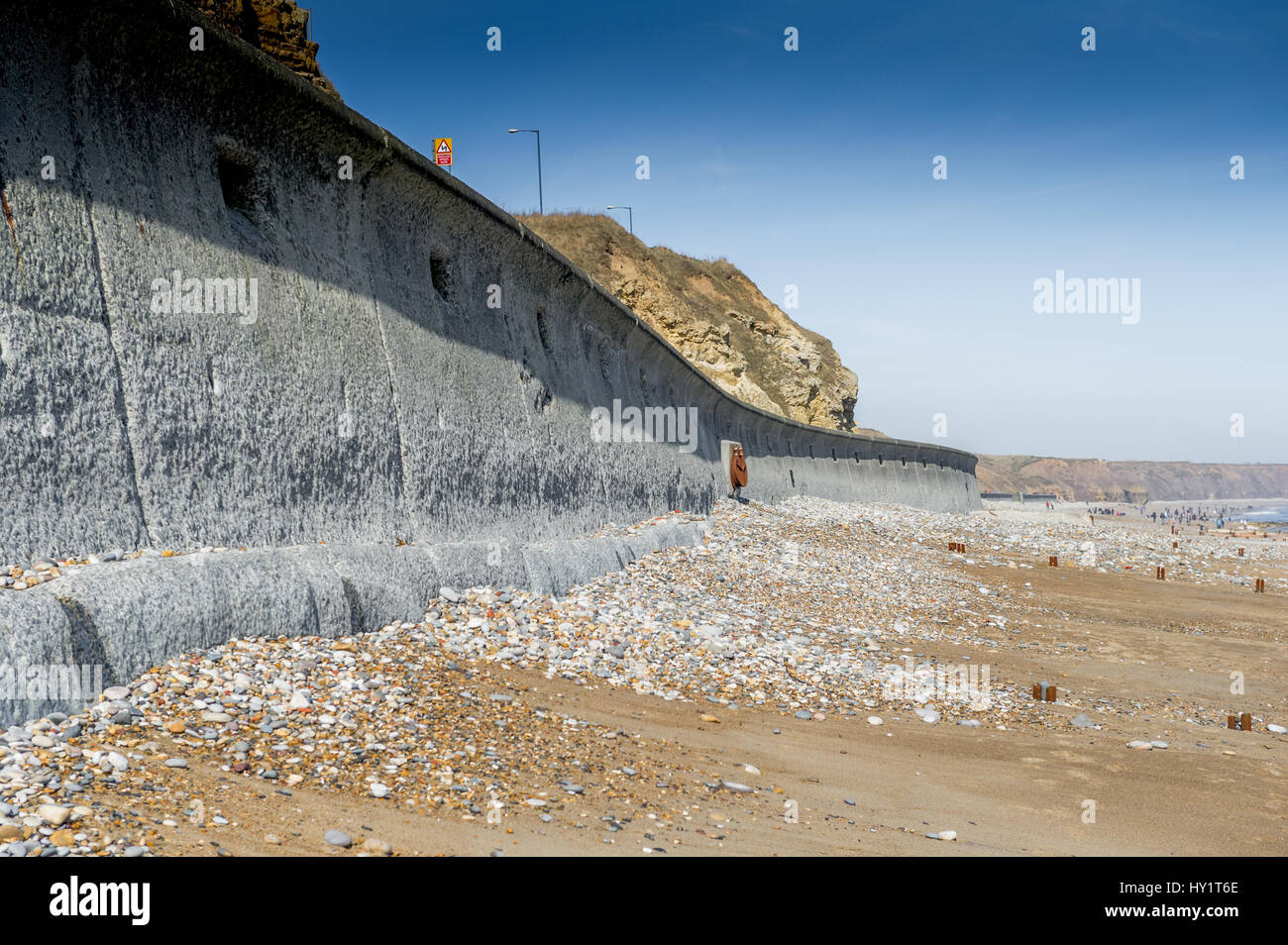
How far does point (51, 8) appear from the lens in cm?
477

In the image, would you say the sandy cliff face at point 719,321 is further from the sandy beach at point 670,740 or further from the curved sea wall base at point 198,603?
the curved sea wall base at point 198,603

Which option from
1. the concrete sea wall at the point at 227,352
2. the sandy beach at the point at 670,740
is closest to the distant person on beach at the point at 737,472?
the sandy beach at the point at 670,740

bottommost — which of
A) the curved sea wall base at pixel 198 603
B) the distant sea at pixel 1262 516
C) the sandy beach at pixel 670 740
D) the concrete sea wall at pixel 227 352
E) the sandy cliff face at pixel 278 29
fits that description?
the distant sea at pixel 1262 516

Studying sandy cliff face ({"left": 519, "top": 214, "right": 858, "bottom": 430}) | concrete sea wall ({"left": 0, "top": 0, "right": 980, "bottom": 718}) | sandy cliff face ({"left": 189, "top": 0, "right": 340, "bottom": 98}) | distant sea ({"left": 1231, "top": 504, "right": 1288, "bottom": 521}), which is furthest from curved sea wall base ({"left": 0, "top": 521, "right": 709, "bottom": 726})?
distant sea ({"left": 1231, "top": 504, "right": 1288, "bottom": 521})

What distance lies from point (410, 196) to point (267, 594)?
170 inches

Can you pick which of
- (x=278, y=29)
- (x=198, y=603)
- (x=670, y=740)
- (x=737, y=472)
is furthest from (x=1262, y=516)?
(x=198, y=603)

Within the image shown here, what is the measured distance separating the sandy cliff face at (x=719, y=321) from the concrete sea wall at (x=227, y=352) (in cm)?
2258

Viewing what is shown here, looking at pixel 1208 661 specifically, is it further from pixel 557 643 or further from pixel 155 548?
pixel 155 548

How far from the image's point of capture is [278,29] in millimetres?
10609

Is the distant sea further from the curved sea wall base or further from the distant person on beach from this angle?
the curved sea wall base

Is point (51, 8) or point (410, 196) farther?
point (410, 196)

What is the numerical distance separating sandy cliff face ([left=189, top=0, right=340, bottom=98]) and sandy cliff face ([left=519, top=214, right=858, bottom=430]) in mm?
20106

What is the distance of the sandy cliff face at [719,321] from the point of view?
32.2m
